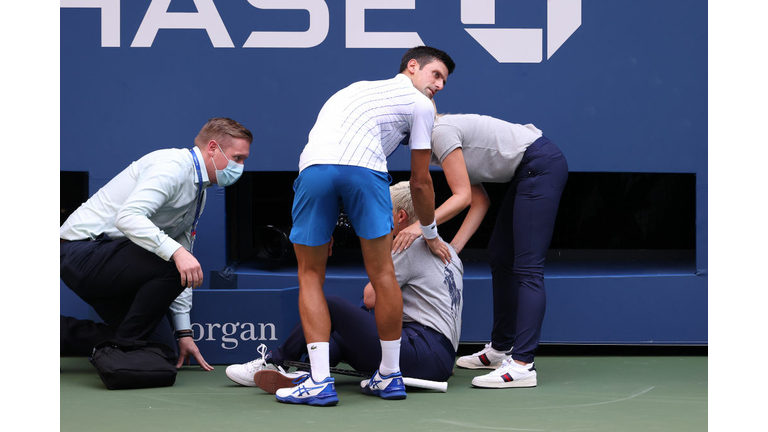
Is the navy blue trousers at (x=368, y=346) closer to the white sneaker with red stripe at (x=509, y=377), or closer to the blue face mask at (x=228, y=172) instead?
the white sneaker with red stripe at (x=509, y=377)

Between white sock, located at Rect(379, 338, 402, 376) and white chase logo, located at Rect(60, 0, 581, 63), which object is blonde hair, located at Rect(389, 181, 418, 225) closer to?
white sock, located at Rect(379, 338, 402, 376)

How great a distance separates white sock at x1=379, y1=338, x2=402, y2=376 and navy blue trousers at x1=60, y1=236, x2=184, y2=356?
0.90 metres

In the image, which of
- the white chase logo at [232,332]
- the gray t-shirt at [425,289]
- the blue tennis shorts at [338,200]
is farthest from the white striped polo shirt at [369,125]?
the white chase logo at [232,332]

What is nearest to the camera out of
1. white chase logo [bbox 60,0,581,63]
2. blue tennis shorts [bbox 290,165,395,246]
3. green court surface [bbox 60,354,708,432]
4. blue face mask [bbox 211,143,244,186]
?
green court surface [bbox 60,354,708,432]

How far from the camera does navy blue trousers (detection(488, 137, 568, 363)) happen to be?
9.80ft

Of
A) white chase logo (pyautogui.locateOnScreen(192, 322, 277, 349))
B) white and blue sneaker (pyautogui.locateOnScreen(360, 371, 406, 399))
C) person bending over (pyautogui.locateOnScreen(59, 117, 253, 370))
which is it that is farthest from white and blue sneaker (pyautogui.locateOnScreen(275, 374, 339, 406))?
white chase logo (pyautogui.locateOnScreen(192, 322, 277, 349))

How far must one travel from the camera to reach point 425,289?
9.20 ft

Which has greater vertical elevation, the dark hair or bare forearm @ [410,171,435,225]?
the dark hair

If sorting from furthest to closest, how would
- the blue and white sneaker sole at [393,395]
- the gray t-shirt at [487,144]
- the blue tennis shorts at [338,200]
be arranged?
the gray t-shirt at [487,144], the blue and white sneaker sole at [393,395], the blue tennis shorts at [338,200]

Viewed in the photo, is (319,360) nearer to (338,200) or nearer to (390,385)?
(390,385)

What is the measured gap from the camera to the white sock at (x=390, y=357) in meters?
2.60

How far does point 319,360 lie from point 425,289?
49 centimetres

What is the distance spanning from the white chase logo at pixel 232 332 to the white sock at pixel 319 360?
3.07 ft

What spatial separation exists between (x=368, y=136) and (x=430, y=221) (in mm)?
381
